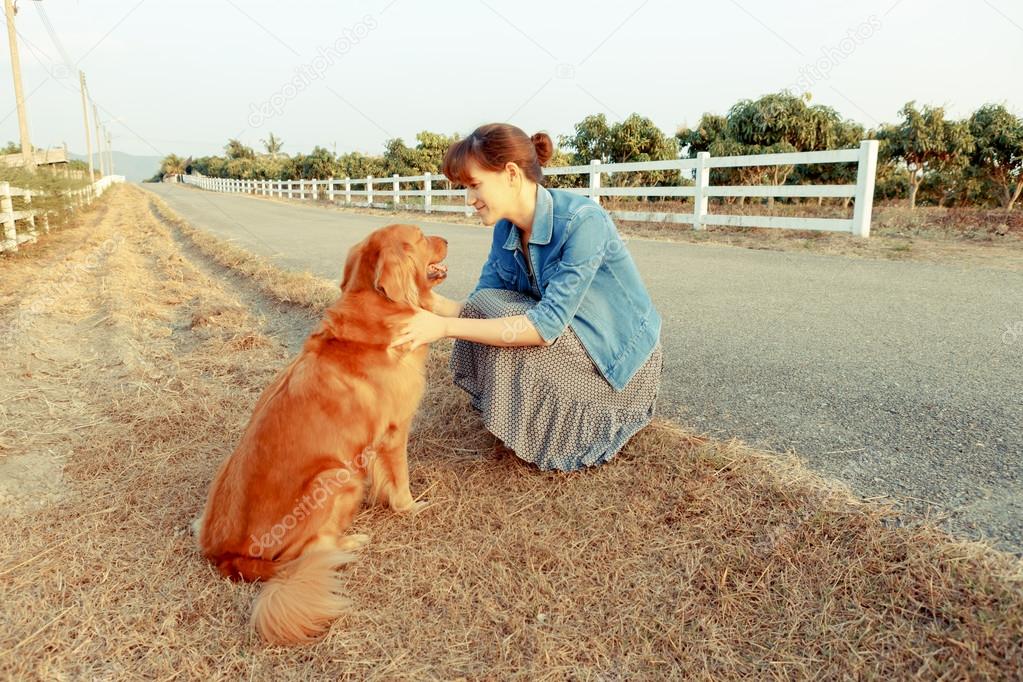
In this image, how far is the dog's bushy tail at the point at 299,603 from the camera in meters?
1.91

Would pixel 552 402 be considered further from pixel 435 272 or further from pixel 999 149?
pixel 999 149

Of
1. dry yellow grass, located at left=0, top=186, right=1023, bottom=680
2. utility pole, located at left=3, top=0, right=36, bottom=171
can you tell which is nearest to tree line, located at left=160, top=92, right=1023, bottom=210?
dry yellow grass, located at left=0, top=186, right=1023, bottom=680

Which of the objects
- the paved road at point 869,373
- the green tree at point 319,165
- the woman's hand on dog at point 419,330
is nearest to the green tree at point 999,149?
the paved road at point 869,373

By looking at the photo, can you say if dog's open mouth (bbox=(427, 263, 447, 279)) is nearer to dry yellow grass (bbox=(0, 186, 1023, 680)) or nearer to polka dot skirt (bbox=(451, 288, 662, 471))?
polka dot skirt (bbox=(451, 288, 662, 471))

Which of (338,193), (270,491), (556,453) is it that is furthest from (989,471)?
(338,193)

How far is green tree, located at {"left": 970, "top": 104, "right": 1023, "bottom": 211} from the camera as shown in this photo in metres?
17.4

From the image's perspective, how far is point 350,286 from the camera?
2.53 metres

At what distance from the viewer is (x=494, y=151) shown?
2604 millimetres

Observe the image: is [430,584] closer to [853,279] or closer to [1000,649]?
[1000,649]

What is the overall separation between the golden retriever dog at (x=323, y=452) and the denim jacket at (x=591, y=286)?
523mm

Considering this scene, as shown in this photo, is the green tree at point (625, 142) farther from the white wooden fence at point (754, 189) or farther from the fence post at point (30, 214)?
the fence post at point (30, 214)

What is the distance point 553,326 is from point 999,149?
20.9 metres

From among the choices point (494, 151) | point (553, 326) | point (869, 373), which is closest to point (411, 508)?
point (553, 326)

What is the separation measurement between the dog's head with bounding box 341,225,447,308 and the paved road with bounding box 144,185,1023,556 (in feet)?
4.83
